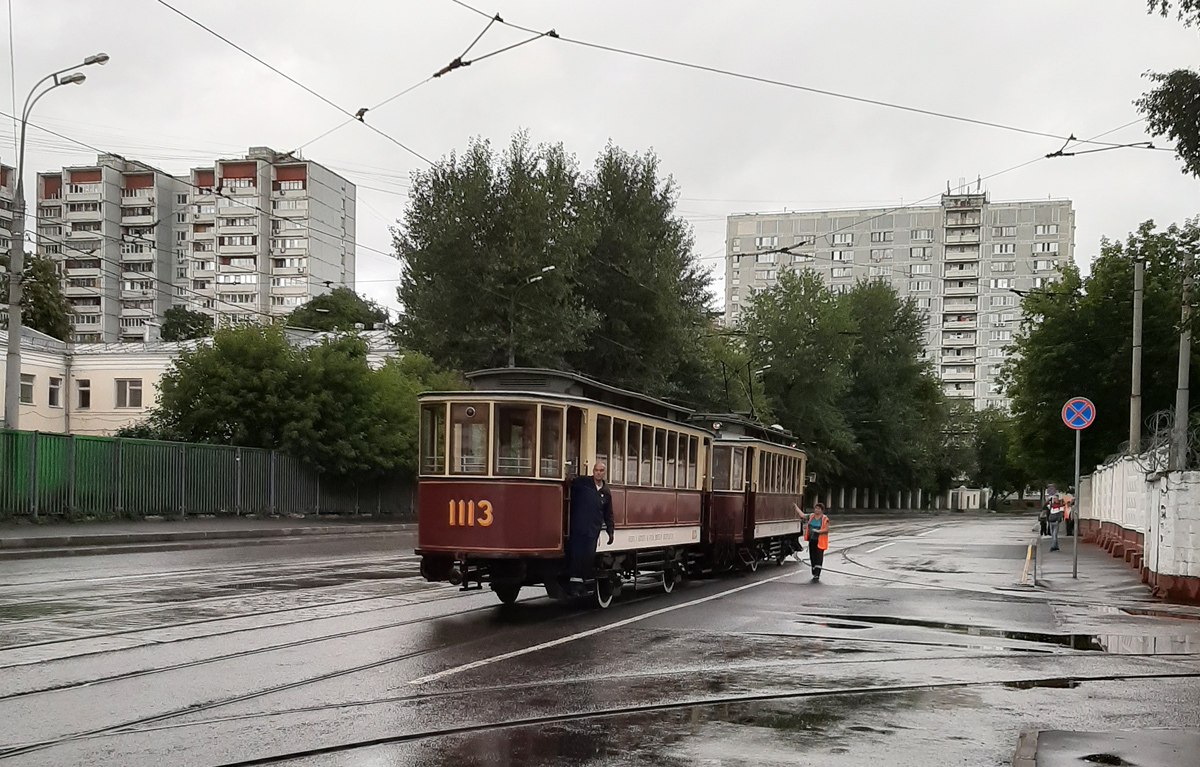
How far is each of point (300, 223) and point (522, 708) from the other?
12219 cm

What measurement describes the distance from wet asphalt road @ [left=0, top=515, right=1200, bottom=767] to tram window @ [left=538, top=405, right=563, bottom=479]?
177cm

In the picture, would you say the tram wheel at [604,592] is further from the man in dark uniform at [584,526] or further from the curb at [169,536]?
the curb at [169,536]

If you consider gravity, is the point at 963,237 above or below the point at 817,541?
above

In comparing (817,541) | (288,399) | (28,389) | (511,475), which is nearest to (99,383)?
(28,389)

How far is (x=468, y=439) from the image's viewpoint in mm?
14766

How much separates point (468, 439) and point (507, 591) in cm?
219

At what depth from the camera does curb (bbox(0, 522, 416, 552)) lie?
2497 cm

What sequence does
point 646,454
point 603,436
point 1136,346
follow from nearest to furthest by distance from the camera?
point 603,436 < point 646,454 < point 1136,346

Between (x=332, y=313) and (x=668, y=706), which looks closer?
(x=668, y=706)

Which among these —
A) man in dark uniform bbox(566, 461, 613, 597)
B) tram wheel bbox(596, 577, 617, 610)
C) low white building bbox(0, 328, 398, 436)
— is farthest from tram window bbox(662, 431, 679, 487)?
low white building bbox(0, 328, 398, 436)

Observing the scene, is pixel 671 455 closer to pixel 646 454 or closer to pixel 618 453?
pixel 646 454

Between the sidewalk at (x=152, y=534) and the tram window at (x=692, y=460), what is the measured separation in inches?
479

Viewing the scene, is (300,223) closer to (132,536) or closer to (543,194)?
(543,194)

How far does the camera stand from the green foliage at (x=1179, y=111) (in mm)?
18359
